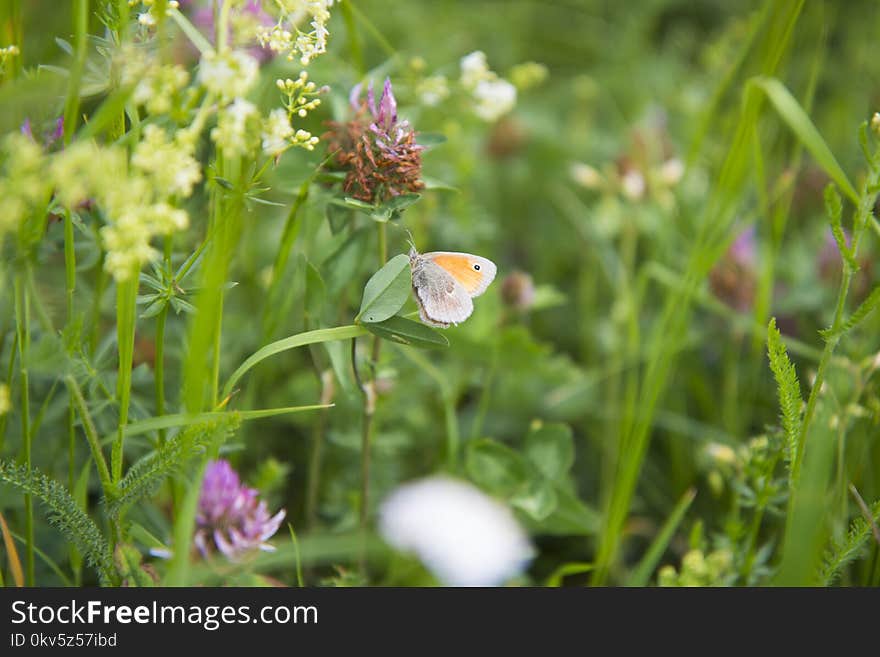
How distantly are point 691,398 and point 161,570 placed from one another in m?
1.29

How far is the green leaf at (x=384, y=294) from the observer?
3.75 feet

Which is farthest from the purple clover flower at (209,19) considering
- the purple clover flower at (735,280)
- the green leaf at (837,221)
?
the purple clover flower at (735,280)

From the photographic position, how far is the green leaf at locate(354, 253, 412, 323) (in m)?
1.14

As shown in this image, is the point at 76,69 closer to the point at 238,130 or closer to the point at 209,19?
the point at 238,130

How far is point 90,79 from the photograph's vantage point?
1.11 meters

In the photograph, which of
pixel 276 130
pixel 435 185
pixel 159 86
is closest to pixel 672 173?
pixel 435 185

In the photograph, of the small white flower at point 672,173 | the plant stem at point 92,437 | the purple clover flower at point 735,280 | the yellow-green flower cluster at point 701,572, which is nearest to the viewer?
the plant stem at point 92,437

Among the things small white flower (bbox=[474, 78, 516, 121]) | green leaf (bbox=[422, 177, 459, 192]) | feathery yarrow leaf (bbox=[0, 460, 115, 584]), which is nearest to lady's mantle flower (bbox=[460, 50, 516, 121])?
small white flower (bbox=[474, 78, 516, 121])

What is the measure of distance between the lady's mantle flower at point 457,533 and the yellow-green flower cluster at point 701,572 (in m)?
0.27

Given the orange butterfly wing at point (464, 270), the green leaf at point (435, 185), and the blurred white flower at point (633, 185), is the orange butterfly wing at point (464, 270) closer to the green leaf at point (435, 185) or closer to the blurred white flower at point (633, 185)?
the green leaf at point (435, 185)

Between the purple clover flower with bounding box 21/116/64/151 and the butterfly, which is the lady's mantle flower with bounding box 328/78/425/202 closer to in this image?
the butterfly

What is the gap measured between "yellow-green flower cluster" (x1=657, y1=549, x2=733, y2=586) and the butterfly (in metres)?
0.53

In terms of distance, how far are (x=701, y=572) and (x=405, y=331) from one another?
0.61m

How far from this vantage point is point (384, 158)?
1.14 metres
